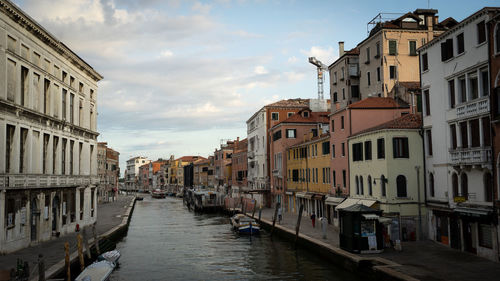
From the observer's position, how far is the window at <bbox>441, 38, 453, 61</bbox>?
2349cm

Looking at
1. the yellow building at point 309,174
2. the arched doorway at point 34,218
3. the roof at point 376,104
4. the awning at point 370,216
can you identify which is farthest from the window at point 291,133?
the arched doorway at point 34,218

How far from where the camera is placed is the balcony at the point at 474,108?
20.7 metres

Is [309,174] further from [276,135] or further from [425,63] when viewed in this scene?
[425,63]

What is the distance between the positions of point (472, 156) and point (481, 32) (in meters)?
5.62

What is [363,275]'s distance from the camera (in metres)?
21.5

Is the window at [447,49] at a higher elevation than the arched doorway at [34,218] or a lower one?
higher

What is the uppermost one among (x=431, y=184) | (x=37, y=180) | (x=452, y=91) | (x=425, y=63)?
(x=425, y=63)

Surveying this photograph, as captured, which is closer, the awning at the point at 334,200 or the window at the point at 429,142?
the window at the point at 429,142

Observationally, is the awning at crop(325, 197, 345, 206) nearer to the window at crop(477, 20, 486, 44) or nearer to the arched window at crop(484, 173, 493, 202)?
the arched window at crop(484, 173, 493, 202)

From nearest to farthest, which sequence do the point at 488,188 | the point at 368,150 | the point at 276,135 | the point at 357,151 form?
the point at 488,188 → the point at 368,150 → the point at 357,151 → the point at 276,135

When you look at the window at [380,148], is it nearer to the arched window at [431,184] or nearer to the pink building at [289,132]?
the arched window at [431,184]

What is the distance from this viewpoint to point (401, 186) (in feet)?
89.0

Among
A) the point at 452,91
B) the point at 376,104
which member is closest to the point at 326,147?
the point at 376,104

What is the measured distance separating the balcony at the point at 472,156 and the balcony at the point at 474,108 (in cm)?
163
